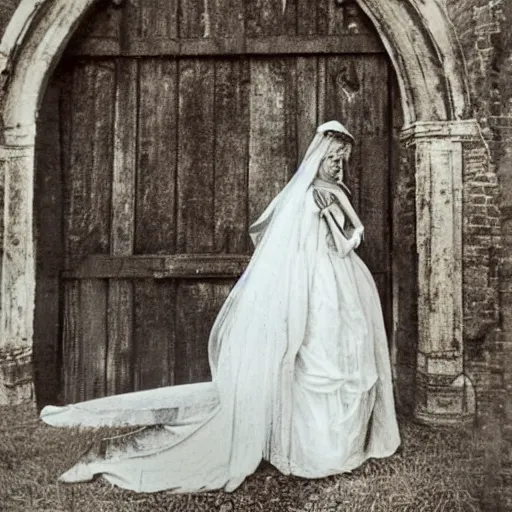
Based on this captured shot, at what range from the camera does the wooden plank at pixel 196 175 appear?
3541mm

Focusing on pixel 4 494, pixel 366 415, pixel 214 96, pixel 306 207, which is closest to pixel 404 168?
pixel 306 207

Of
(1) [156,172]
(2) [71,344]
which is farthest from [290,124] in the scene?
(2) [71,344]

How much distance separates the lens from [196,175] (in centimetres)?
354

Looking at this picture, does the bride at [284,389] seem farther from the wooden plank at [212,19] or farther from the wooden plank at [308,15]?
the wooden plank at [212,19]

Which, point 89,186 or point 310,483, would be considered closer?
point 310,483

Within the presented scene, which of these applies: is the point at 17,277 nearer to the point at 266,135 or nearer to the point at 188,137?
the point at 188,137

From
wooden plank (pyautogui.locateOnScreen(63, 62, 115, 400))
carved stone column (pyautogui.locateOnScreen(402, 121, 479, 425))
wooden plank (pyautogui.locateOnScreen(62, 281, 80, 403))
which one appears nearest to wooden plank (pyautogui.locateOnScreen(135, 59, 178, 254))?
wooden plank (pyautogui.locateOnScreen(63, 62, 115, 400))

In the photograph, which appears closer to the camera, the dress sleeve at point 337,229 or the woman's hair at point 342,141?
the dress sleeve at point 337,229

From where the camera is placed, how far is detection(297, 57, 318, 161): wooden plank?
355cm

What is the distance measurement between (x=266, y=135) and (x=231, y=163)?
0.90 feet

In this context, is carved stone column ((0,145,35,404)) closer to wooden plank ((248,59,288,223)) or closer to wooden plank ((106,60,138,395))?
wooden plank ((106,60,138,395))

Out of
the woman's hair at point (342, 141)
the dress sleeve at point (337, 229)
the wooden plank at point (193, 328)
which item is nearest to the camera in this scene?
the dress sleeve at point (337, 229)

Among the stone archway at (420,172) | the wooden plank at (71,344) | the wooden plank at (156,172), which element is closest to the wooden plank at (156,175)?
the wooden plank at (156,172)

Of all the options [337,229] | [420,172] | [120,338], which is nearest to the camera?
[337,229]
